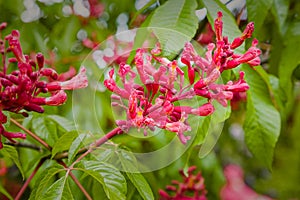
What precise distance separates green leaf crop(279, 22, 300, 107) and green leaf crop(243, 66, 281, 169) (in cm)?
15

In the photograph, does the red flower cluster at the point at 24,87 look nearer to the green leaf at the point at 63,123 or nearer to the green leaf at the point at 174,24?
the green leaf at the point at 174,24

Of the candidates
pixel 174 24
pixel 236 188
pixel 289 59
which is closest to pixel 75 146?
pixel 174 24

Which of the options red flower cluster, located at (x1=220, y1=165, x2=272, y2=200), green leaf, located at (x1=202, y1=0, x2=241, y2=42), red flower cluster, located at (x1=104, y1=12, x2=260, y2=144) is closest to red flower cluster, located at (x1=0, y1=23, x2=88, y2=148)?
red flower cluster, located at (x1=104, y1=12, x2=260, y2=144)

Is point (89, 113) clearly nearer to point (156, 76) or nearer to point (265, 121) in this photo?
point (265, 121)

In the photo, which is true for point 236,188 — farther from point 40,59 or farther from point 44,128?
point 40,59

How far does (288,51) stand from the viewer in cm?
138

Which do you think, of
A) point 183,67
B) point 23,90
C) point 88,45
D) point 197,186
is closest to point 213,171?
point 197,186

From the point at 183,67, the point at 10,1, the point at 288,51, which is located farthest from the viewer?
the point at 10,1

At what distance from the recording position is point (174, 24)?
1.07 m

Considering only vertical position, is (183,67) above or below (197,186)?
above

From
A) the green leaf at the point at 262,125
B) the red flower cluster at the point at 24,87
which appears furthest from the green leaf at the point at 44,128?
the green leaf at the point at 262,125

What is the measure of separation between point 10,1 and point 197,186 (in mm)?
908

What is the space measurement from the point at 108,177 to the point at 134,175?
74 millimetres

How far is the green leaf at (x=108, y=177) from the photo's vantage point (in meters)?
0.94
